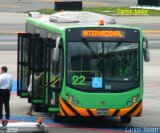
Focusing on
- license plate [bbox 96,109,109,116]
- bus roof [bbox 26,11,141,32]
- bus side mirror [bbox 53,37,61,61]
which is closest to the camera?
bus side mirror [bbox 53,37,61,61]

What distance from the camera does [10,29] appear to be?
6253 cm

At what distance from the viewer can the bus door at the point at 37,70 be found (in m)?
26.1

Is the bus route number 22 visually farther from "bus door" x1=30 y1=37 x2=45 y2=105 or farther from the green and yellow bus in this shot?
"bus door" x1=30 y1=37 x2=45 y2=105

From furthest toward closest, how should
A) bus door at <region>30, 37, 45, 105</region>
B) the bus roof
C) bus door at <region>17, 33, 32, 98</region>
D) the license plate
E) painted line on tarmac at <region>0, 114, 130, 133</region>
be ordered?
1. bus door at <region>17, 33, 32, 98</region>
2. bus door at <region>30, 37, 45, 105</region>
3. the bus roof
4. painted line on tarmac at <region>0, 114, 130, 133</region>
5. the license plate

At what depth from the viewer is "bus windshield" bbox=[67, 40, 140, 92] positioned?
24.3 metres

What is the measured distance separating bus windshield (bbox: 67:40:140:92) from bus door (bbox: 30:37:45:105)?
6.36 feet

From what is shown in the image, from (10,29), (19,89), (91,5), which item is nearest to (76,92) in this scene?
(19,89)

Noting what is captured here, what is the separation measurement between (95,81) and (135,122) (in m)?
2.53

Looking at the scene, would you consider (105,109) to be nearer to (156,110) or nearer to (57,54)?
(57,54)

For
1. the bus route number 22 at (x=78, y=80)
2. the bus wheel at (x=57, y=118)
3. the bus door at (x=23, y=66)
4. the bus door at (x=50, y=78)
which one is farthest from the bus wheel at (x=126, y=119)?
the bus door at (x=23, y=66)

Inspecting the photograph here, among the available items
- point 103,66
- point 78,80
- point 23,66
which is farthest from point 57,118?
point 23,66

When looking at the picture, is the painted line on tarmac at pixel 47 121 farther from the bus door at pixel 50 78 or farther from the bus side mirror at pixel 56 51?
the bus side mirror at pixel 56 51

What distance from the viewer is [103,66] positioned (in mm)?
24406

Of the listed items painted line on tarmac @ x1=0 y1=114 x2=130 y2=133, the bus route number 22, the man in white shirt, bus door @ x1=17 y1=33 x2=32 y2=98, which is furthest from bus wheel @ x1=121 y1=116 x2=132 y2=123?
bus door @ x1=17 y1=33 x2=32 y2=98
